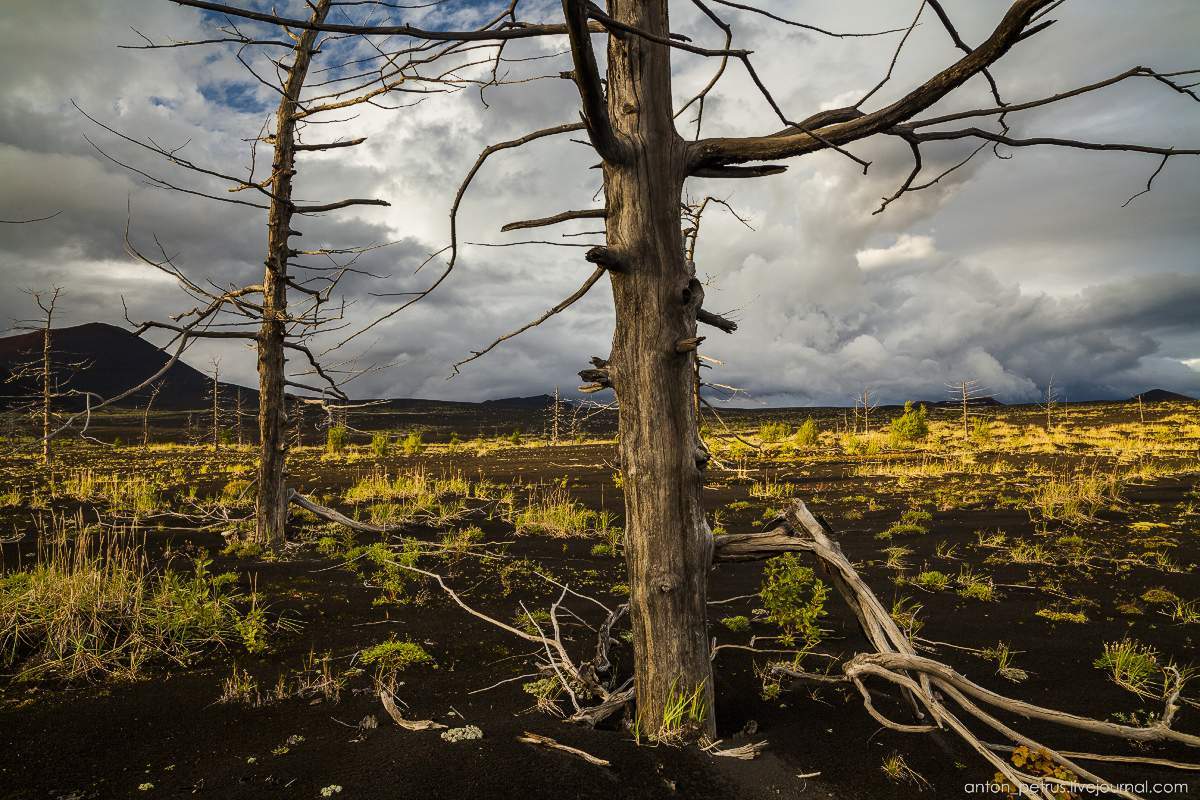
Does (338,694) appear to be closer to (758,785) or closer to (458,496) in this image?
(758,785)

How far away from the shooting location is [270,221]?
8398 mm

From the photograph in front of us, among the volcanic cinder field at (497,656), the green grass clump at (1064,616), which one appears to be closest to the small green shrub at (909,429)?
the volcanic cinder field at (497,656)

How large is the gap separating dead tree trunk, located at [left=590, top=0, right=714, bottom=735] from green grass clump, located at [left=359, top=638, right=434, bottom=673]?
229cm

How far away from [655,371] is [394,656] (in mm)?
3351

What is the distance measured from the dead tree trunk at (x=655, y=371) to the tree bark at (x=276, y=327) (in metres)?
7.03

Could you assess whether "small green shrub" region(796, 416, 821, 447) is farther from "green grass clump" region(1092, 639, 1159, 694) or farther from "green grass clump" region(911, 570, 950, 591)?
"green grass clump" region(1092, 639, 1159, 694)

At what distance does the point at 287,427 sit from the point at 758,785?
26.8ft

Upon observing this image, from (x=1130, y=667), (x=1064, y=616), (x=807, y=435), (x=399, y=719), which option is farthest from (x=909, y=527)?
(x=807, y=435)

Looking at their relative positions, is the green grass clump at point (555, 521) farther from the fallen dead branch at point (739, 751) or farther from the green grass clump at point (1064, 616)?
the fallen dead branch at point (739, 751)

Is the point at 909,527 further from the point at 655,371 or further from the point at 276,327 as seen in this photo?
the point at 276,327

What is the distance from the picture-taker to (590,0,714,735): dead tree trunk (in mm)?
3041

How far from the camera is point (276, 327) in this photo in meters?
8.49

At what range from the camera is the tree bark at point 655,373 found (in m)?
3.04

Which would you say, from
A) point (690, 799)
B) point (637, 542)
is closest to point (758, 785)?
point (690, 799)
